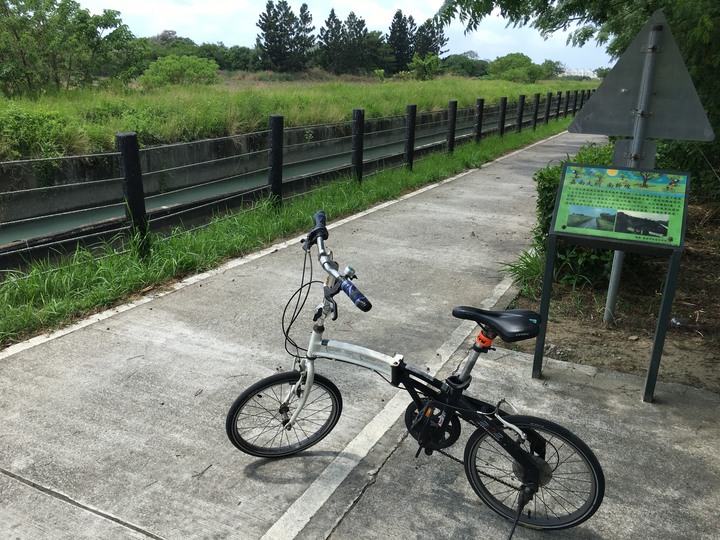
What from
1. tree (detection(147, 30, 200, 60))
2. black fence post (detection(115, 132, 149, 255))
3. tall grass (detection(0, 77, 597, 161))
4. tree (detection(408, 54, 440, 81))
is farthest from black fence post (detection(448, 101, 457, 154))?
tree (detection(147, 30, 200, 60))

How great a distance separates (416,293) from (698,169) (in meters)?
5.63

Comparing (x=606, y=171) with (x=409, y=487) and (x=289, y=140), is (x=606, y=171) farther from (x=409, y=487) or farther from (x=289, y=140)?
(x=289, y=140)

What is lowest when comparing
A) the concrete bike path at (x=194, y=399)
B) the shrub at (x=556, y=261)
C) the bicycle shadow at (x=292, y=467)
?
the bicycle shadow at (x=292, y=467)

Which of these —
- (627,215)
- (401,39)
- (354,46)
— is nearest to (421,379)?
(627,215)

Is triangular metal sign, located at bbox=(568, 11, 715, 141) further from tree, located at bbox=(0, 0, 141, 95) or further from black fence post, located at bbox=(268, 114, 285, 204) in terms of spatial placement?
tree, located at bbox=(0, 0, 141, 95)

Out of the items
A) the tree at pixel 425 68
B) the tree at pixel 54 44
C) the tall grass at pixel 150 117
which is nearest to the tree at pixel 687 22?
the tall grass at pixel 150 117

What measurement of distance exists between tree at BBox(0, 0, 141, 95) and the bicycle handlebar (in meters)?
15.0

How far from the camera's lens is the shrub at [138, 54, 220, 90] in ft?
74.4

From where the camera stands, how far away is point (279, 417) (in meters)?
3.29

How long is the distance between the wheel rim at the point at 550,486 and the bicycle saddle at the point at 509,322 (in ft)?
1.38

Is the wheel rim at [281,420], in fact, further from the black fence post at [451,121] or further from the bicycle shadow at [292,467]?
the black fence post at [451,121]

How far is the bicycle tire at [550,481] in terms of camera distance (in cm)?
265

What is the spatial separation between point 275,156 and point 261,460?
209 inches

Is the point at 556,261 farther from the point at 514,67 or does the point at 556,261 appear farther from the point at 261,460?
the point at 514,67
